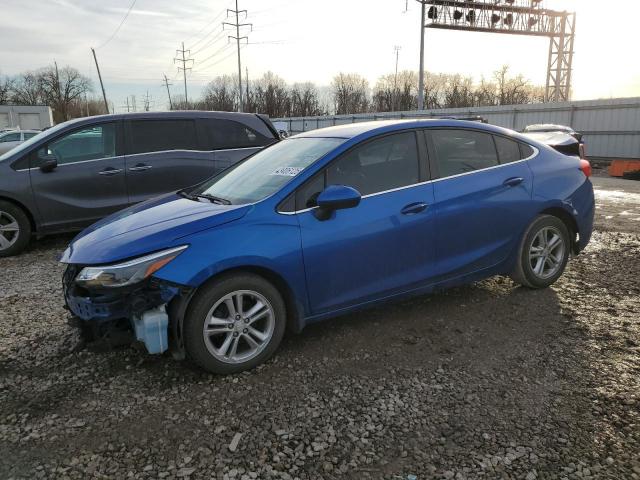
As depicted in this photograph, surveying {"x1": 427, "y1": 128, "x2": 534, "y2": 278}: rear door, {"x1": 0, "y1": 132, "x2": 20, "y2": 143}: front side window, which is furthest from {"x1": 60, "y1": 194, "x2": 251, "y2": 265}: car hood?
{"x1": 0, "y1": 132, "x2": 20, "y2": 143}: front side window

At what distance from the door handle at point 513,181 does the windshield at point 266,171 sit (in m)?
1.53

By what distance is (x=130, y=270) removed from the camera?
315cm

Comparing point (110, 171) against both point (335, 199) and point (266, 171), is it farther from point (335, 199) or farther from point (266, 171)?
point (335, 199)

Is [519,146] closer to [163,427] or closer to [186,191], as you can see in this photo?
[186,191]

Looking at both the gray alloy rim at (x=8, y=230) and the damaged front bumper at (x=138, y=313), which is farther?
the gray alloy rim at (x=8, y=230)

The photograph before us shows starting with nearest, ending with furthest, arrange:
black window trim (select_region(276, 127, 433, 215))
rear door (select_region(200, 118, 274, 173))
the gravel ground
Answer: the gravel ground, black window trim (select_region(276, 127, 433, 215)), rear door (select_region(200, 118, 274, 173))

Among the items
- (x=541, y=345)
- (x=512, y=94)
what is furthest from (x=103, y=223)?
(x=512, y=94)

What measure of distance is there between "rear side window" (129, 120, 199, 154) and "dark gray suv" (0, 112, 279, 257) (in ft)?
0.04

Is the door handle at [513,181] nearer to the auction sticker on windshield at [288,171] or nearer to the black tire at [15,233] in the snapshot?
the auction sticker on windshield at [288,171]

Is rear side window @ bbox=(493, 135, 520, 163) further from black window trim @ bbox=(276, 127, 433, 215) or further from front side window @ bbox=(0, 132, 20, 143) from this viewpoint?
front side window @ bbox=(0, 132, 20, 143)

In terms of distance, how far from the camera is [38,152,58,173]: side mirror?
6.66 metres

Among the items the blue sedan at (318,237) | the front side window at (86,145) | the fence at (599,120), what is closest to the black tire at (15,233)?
the front side window at (86,145)

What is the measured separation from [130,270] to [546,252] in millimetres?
3664

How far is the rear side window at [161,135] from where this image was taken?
716 cm
